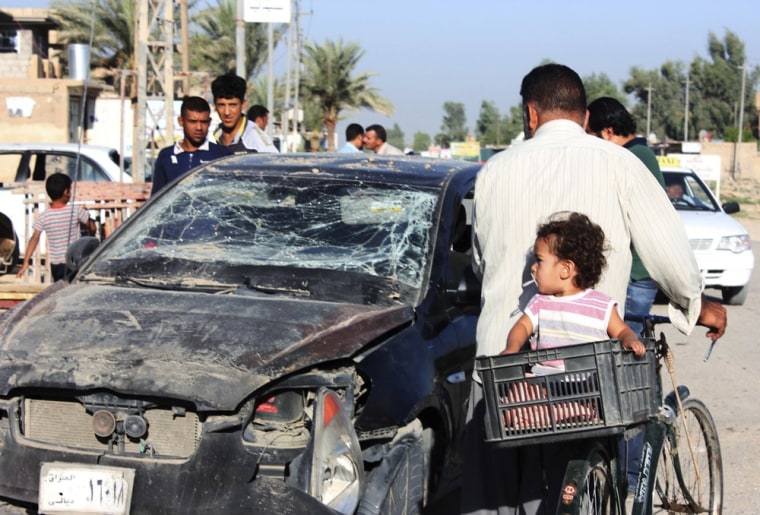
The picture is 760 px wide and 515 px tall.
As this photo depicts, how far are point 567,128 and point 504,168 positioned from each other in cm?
27

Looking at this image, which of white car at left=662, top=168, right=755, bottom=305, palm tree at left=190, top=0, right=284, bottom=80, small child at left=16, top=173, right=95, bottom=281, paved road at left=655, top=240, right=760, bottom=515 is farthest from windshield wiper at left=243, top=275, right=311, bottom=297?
palm tree at left=190, top=0, right=284, bottom=80

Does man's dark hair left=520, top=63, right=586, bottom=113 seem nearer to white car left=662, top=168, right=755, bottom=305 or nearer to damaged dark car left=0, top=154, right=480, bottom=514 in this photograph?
damaged dark car left=0, top=154, right=480, bottom=514

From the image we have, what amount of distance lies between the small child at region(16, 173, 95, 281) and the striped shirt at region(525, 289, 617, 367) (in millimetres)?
7196

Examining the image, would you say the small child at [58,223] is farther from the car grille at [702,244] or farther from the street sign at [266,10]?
the car grille at [702,244]

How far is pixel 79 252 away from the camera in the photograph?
5.40 metres

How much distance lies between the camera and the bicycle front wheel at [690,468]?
4.55m

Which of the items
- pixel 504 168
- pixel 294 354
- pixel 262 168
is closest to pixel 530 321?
pixel 504 168

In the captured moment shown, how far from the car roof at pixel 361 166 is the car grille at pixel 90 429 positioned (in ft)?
6.28

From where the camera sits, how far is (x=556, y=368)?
11.5 feet

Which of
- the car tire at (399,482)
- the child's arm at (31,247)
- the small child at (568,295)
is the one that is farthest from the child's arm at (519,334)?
the child's arm at (31,247)

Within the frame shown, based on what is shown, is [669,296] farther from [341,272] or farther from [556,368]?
[341,272]

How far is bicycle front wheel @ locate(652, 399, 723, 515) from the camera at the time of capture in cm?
455

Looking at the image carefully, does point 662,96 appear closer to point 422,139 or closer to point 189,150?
point 422,139

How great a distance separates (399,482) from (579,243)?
4.10ft
